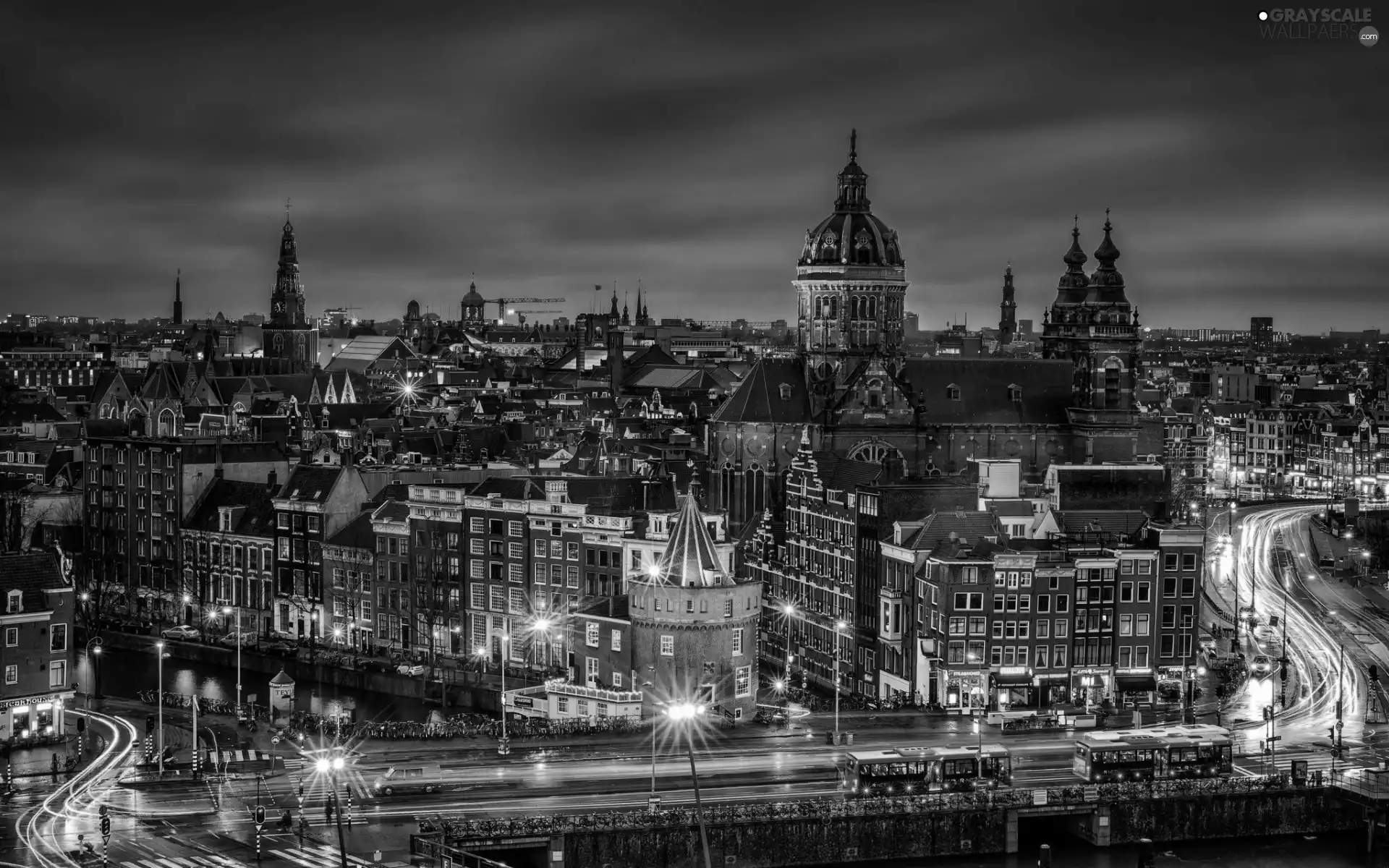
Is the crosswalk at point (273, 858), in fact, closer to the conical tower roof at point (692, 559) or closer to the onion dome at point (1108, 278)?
the conical tower roof at point (692, 559)

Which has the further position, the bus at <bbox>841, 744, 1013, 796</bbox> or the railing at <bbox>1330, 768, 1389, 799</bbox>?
A: the railing at <bbox>1330, 768, 1389, 799</bbox>

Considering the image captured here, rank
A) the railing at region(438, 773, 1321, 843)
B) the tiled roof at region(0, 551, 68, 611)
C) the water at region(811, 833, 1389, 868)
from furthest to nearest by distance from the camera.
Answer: the tiled roof at region(0, 551, 68, 611) < the water at region(811, 833, 1389, 868) < the railing at region(438, 773, 1321, 843)

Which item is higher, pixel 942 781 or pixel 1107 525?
pixel 1107 525

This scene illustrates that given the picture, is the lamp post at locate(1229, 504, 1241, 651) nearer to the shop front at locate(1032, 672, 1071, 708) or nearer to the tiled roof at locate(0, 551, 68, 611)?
the shop front at locate(1032, 672, 1071, 708)

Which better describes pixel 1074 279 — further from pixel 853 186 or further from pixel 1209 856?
pixel 1209 856

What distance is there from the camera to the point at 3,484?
140 meters

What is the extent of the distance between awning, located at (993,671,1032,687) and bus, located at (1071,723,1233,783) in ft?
37.3

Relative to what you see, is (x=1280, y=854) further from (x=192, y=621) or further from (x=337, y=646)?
(x=192, y=621)

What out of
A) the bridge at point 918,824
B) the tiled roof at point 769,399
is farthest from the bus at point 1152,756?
the tiled roof at point 769,399

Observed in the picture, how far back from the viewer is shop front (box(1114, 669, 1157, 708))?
94.1 meters

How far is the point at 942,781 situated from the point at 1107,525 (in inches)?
1074

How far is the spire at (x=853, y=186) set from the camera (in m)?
136

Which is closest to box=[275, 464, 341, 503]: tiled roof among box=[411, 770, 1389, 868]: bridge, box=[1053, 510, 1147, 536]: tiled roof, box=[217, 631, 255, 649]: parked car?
box=[217, 631, 255, 649]: parked car

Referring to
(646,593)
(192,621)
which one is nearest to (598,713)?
(646,593)
